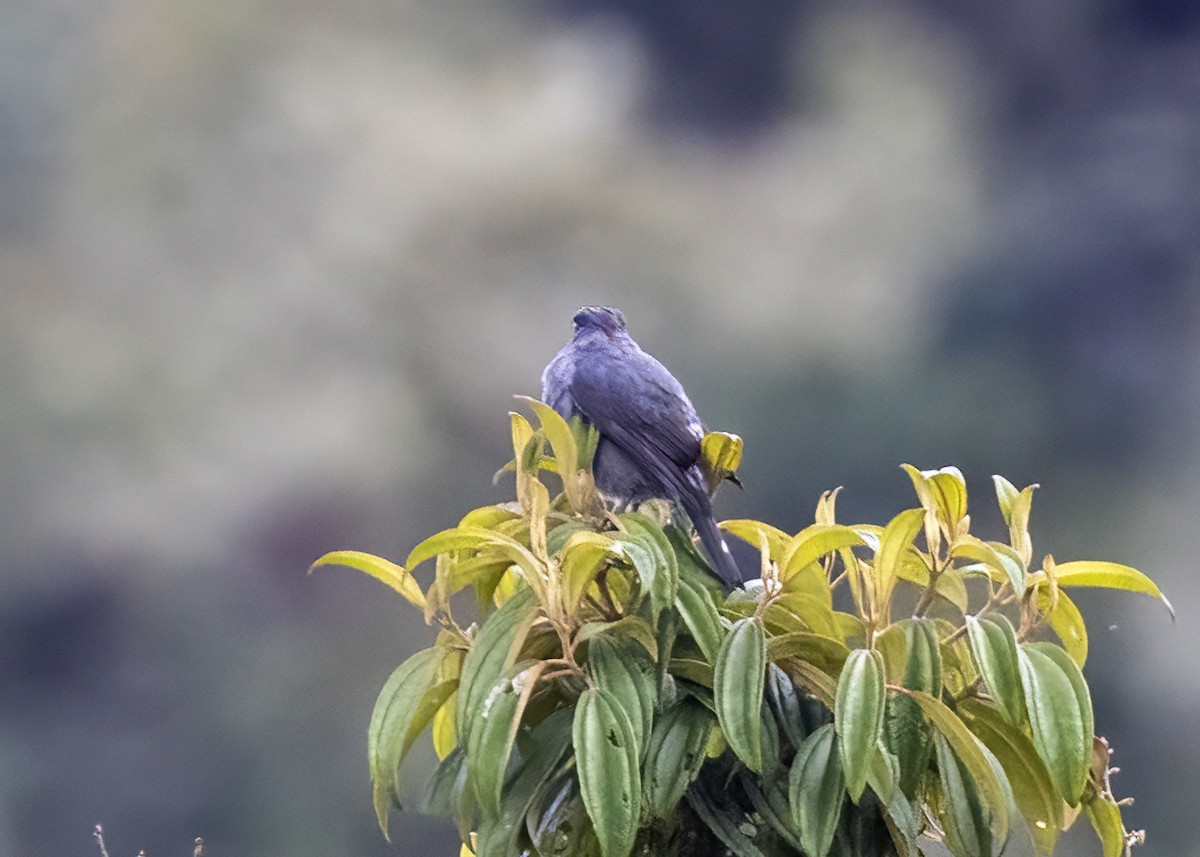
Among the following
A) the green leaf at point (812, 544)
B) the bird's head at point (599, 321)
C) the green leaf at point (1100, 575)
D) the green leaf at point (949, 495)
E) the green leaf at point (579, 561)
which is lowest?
the green leaf at point (579, 561)

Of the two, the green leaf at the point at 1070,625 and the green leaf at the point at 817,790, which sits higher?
the green leaf at the point at 1070,625

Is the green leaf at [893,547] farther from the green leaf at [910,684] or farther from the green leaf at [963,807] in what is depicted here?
the green leaf at [963,807]

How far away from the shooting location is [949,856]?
1.24m

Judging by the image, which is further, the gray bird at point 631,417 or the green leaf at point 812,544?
the gray bird at point 631,417

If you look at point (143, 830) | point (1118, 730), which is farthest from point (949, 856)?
point (143, 830)

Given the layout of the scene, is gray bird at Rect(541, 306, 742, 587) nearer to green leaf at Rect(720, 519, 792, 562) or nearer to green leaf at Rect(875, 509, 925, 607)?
green leaf at Rect(720, 519, 792, 562)

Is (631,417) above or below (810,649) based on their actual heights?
above

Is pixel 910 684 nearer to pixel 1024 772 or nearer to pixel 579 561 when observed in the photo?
pixel 1024 772

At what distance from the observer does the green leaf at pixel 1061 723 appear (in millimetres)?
1028

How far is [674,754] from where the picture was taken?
1.09m

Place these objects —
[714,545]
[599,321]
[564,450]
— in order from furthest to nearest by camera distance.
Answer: [599,321], [714,545], [564,450]

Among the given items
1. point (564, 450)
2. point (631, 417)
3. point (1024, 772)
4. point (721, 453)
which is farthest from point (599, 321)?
point (1024, 772)

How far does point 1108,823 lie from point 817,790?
309 millimetres

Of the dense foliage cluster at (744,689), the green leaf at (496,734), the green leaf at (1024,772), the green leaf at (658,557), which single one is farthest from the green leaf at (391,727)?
the green leaf at (1024,772)
